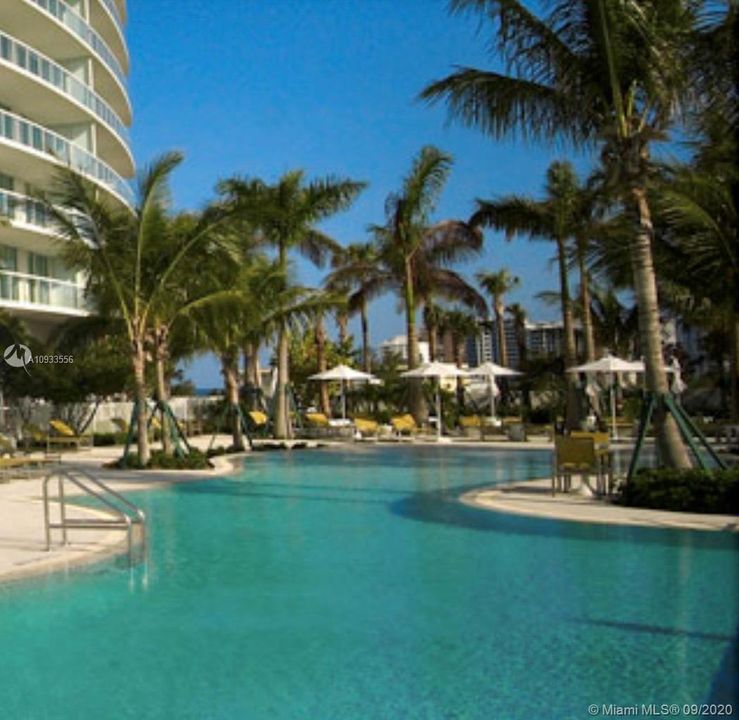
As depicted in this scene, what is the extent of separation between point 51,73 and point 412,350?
18.9 metres

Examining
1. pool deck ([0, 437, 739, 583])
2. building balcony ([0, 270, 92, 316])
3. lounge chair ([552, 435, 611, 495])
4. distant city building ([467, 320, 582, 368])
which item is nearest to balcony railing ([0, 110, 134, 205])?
building balcony ([0, 270, 92, 316])

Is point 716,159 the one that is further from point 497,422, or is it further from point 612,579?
point 497,422

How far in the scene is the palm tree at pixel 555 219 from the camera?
23844mm

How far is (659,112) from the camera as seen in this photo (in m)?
11.4

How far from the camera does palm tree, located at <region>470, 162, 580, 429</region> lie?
2384cm

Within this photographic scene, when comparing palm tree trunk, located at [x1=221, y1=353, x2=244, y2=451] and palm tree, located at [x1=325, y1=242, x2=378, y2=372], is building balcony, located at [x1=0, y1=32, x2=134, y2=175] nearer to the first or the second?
palm tree, located at [x1=325, y1=242, x2=378, y2=372]

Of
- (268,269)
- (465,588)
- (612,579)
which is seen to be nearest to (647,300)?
(612,579)

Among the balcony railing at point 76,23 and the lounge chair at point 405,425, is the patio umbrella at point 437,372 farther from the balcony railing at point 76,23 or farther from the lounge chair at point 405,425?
the balcony railing at point 76,23

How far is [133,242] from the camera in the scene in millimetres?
18812

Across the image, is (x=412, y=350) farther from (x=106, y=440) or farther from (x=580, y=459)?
(x=580, y=459)

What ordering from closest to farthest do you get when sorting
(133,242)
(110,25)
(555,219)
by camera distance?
(133,242)
(555,219)
(110,25)

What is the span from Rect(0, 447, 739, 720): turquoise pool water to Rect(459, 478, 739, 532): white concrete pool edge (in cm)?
25

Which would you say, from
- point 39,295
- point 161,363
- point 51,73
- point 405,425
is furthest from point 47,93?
point 405,425

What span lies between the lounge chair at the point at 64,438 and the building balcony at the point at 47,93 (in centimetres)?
1397
